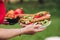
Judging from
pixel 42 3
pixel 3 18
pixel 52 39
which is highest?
pixel 42 3

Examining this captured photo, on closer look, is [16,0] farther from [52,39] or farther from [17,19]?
[52,39]

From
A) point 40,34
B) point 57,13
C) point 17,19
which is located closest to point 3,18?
point 17,19

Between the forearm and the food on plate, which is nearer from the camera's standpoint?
the forearm

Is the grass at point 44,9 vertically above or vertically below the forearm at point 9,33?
above

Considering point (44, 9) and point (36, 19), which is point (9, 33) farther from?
point (44, 9)

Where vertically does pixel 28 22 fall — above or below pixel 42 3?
below

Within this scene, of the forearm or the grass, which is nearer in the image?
the forearm

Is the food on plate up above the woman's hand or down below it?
above

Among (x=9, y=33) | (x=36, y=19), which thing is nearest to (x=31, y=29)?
(x=36, y=19)

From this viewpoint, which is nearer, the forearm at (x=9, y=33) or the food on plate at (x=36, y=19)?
the forearm at (x=9, y=33)

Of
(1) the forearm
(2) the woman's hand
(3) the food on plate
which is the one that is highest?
(3) the food on plate

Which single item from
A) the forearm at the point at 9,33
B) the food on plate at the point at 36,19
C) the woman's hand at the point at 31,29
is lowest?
the forearm at the point at 9,33
